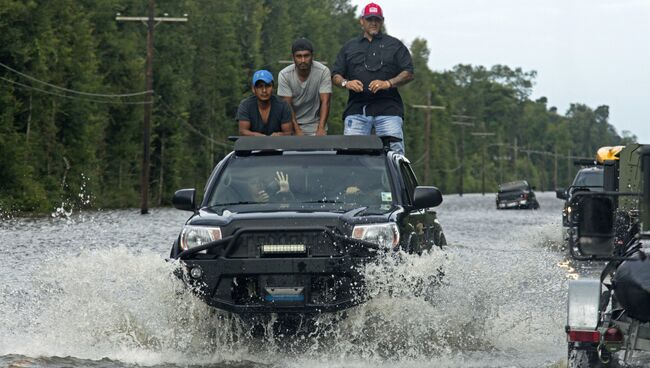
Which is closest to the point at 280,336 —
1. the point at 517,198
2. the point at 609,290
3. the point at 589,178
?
the point at 609,290

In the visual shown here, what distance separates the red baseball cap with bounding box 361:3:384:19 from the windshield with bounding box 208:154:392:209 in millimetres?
2616

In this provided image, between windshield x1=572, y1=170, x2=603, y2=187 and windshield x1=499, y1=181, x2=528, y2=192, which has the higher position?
windshield x1=572, y1=170, x2=603, y2=187

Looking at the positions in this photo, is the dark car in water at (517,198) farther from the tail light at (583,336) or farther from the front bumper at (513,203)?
the tail light at (583,336)

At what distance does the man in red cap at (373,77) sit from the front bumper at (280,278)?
3735 mm

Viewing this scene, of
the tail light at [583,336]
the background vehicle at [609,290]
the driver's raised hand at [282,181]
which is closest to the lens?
the background vehicle at [609,290]

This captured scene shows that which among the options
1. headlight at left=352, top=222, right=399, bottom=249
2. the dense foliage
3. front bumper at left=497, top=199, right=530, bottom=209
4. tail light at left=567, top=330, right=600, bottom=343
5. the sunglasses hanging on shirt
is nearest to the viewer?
tail light at left=567, top=330, right=600, bottom=343

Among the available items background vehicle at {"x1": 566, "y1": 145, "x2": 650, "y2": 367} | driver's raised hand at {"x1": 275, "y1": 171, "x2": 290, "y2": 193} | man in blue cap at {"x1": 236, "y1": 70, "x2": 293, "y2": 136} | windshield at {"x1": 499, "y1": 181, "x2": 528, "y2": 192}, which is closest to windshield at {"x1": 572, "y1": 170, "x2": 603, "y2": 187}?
man in blue cap at {"x1": 236, "y1": 70, "x2": 293, "y2": 136}

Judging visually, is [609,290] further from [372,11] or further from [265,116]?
[372,11]

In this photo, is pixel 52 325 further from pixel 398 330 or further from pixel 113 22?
pixel 113 22

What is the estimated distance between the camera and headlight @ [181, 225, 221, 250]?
9.98m

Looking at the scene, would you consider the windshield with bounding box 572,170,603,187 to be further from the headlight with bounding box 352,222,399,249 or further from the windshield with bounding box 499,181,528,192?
the windshield with bounding box 499,181,528,192

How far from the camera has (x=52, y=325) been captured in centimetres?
1087

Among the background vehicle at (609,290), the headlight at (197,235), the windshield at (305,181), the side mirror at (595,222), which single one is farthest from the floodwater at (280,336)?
the side mirror at (595,222)

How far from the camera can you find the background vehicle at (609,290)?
6824mm
